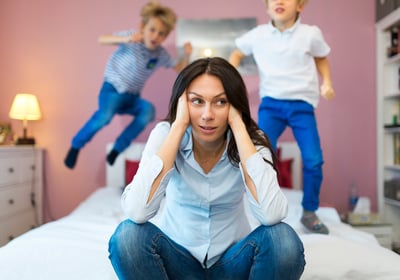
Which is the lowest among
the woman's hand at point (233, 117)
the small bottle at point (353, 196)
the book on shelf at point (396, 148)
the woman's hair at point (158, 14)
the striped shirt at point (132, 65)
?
the small bottle at point (353, 196)

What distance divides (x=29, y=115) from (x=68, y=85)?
41 cm

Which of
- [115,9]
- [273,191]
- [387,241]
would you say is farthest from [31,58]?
[387,241]

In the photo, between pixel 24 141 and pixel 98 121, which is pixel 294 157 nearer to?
pixel 98 121

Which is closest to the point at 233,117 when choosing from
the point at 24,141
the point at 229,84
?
the point at 229,84

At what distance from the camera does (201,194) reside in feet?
3.86

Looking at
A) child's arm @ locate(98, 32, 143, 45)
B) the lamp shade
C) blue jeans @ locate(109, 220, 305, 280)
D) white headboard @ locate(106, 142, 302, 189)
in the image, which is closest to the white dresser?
the lamp shade

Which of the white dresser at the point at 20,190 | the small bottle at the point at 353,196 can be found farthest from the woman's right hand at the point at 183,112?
the small bottle at the point at 353,196

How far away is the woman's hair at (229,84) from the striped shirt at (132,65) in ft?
5.08

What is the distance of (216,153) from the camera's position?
125 cm

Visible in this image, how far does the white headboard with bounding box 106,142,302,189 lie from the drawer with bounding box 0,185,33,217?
0.62 m

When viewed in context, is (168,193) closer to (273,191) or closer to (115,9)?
(273,191)

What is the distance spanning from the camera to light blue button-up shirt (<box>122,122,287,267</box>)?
3.56 feet

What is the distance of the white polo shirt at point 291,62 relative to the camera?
1.89m

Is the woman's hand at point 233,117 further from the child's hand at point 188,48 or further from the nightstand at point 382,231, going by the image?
the nightstand at point 382,231
